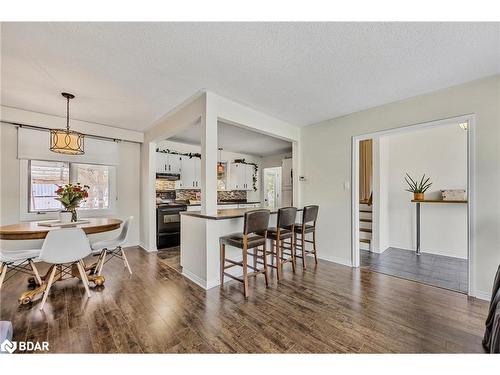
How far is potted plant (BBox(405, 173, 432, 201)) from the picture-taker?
4.10 metres

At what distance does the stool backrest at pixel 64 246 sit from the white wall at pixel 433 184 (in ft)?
16.8

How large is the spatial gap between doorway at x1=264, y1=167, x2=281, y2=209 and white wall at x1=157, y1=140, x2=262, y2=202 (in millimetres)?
264

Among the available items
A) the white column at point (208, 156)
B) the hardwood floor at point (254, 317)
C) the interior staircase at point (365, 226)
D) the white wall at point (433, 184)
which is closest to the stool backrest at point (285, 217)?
the hardwood floor at point (254, 317)

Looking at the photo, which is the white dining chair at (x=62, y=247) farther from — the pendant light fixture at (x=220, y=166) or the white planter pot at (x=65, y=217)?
the pendant light fixture at (x=220, y=166)

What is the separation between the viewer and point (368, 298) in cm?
245

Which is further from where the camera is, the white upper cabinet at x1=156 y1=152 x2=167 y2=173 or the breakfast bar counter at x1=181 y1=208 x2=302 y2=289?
the white upper cabinet at x1=156 y1=152 x2=167 y2=173

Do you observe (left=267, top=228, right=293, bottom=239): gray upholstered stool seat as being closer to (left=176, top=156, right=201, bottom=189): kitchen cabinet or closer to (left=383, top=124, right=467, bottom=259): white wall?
(left=383, top=124, right=467, bottom=259): white wall

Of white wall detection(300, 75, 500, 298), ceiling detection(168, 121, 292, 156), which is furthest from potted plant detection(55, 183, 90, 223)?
white wall detection(300, 75, 500, 298)

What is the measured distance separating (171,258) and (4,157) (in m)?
3.10

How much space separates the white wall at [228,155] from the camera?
551 cm

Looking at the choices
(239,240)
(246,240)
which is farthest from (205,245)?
(246,240)

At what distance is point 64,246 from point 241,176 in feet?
16.2
